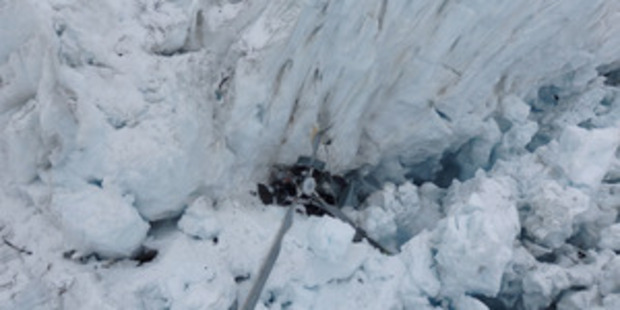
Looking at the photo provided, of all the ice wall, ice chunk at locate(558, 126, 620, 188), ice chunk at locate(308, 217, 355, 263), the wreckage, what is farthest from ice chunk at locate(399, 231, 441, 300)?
ice chunk at locate(558, 126, 620, 188)

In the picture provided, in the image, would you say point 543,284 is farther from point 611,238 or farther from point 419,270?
point 419,270

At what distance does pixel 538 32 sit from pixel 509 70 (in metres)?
0.41

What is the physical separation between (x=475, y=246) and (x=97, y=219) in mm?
2289

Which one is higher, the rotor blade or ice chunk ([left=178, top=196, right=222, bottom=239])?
ice chunk ([left=178, top=196, right=222, bottom=239])

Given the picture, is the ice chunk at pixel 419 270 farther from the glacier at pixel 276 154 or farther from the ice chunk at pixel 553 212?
the ice chunk at pixel 553 212

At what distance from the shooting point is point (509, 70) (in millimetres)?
4434

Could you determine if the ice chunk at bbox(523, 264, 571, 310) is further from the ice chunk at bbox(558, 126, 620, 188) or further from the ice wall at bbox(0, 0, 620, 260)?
the ice wall at bbox(0, 0, 620, 260)

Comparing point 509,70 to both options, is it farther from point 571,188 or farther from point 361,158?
point 361,158

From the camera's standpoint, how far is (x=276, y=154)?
359 cm

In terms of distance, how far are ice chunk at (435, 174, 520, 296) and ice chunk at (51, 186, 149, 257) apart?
1.98m

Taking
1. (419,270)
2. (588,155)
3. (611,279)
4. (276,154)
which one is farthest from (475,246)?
(588,155)

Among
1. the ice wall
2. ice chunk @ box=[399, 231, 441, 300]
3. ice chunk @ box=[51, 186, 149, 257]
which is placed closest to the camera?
ice chunk @ box=[51, 186, 149, 257]

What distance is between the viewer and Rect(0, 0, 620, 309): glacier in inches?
104

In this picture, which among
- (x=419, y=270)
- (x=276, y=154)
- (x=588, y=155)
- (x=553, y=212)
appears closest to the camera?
(x=419, y=270)
